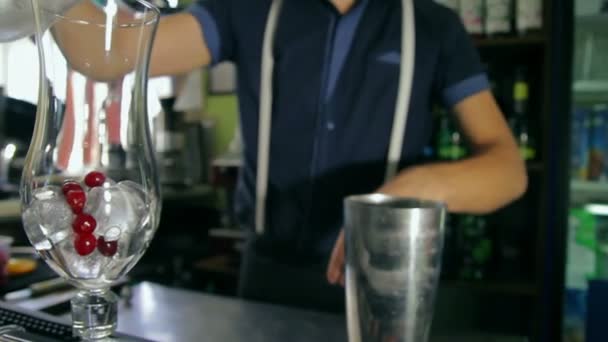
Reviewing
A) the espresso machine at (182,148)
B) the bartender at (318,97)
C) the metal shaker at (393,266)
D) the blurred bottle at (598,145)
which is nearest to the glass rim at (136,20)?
the metal shaker at (393,266)

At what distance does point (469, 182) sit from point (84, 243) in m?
0.36

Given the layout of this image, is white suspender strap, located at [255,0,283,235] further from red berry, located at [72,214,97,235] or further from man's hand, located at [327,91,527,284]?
red berry, located at [72,214,97,235]

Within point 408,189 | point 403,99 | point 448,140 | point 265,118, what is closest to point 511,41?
point 448,140

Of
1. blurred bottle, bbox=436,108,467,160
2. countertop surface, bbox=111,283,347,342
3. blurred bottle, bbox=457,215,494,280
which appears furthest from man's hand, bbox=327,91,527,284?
blurred bottle, bbox=457,215,494,280

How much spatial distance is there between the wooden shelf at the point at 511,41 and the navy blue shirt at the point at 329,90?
703mm

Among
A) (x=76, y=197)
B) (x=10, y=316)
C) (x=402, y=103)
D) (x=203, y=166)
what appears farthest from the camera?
(x=203, y=166)

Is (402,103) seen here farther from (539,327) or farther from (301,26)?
(539,327)

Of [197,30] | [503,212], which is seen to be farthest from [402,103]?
[503,212]

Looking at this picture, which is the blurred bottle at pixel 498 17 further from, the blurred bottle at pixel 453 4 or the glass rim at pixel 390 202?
the glass rim at pixel 390 202

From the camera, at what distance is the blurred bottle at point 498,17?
135 centimetres

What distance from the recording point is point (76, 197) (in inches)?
12.6

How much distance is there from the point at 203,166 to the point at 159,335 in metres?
1.64

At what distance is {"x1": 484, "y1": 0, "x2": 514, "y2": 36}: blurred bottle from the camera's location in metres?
1.35

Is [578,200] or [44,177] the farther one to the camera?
[578,200]
